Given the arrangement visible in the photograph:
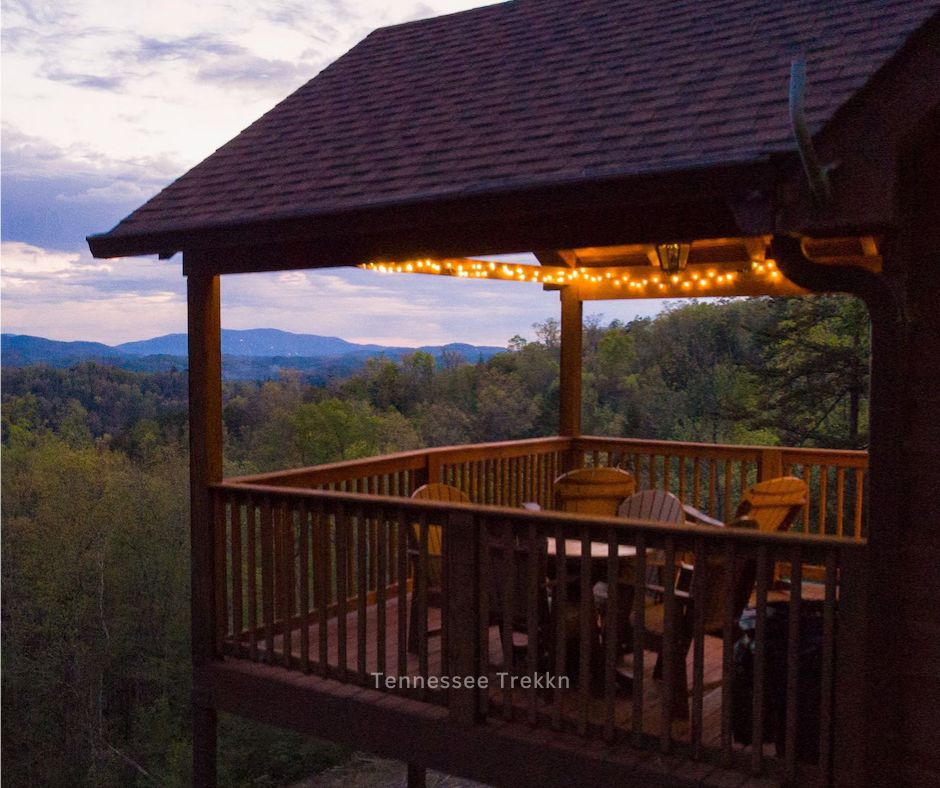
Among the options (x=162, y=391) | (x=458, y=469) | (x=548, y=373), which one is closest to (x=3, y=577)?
(x=162, y=391)

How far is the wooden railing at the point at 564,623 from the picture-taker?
3.78m

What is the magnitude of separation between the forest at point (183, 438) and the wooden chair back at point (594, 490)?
14885 mm

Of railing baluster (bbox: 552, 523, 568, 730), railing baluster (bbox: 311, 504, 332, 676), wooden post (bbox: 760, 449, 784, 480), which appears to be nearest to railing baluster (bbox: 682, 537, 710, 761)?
railing baluster (bbox: 552, 523, 568, 730)

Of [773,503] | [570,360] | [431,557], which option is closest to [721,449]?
[570,360]

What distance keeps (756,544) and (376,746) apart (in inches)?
92.6

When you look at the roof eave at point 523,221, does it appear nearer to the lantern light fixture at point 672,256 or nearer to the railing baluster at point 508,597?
the railing baluster at point 508,597

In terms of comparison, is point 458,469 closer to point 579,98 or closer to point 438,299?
point 579,98

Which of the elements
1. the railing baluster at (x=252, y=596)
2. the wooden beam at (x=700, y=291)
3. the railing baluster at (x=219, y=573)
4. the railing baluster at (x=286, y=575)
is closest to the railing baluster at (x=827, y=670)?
the railing baluster at (x=286, y=575)

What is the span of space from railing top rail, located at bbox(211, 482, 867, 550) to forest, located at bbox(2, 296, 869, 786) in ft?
54.4

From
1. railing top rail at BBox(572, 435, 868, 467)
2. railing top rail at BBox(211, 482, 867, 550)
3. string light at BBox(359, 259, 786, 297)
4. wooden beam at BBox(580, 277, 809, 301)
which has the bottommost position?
railing top rail at BBox(572, 435, 868, 467)

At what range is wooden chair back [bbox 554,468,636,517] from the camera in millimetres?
6047

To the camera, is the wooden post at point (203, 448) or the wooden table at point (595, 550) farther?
the wooden post at point (203, 448)

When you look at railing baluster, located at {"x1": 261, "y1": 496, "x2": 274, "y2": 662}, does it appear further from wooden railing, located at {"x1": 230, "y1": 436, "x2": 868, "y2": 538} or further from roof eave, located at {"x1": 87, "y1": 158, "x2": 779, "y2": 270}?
roof eave, located at {"x1": 87, "y1": 158, "x2": 779, "y2": 270}

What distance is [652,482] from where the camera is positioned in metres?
7.72
